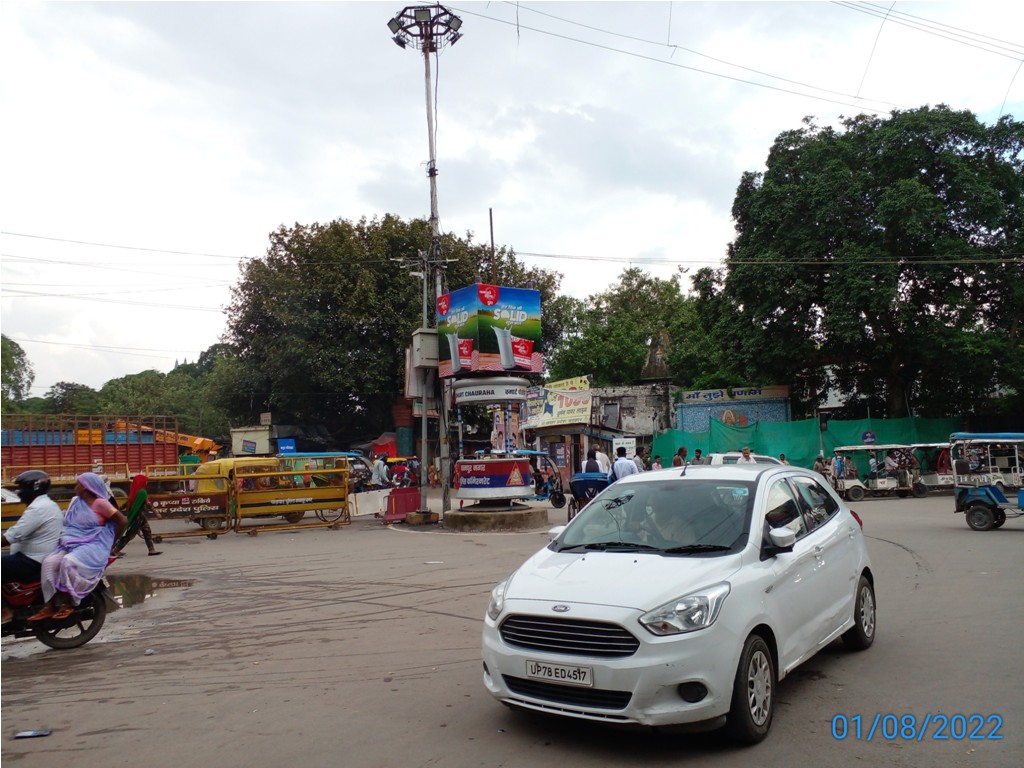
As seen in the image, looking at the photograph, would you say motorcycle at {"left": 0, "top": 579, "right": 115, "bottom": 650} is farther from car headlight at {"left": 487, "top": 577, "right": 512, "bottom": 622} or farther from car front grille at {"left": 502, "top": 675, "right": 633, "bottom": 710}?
car front grille at {"left": 502, "top": 675, "right": 633, "bottom": 710}

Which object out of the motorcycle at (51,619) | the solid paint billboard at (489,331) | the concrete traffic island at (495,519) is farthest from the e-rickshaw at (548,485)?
the motorcycle at (51,619)

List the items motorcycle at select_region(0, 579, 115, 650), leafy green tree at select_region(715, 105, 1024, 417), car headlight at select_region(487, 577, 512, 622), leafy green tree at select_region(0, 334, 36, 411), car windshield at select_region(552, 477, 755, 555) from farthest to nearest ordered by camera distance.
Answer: leafy green tree at select_region(0, 334, 36, 411) < leafy green tree at select_region(715, 105, 1024, 417) < motorcycle at select_region(0, 579, 115, 650) < car windshield at select_region(552, 477, 755, 555) < car headlight at select_region(487, 577, 512, 622)

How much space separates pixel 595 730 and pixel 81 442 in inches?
983

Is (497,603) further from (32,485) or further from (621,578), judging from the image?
(32,485)

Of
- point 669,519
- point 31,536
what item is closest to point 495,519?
point 31,536

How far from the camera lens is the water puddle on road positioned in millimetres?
10671

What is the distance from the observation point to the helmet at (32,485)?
7543 mm

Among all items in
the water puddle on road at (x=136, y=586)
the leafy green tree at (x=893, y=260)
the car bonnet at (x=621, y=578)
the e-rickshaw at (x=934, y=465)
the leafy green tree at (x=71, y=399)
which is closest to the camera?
the car bonnet at (x=621, y=578)

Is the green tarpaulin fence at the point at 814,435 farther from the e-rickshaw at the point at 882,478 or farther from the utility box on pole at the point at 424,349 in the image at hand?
the utility box on pole at the point at 424,349

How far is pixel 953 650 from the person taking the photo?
6.52 meters

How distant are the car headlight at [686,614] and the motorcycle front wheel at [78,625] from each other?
6.13 m

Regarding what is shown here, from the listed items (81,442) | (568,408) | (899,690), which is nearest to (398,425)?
(568,408)

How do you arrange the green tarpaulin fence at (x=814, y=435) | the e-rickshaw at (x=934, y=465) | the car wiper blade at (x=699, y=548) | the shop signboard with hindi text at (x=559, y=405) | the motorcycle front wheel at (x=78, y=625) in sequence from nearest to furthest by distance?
the car wiper blade at (x=699, y=548)
the motorcycle front wheel at (x=78, y=625)
the e-rickshaw at (x=934, y=465)
the green tarpaulin fence at (x=814, y=435)
the shop signboard with hindi text at (x=559, y=405)
